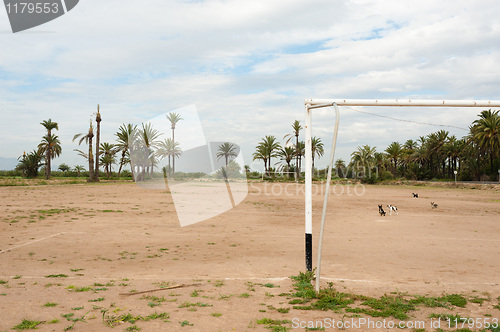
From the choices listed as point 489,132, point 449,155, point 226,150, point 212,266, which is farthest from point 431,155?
point 212,266

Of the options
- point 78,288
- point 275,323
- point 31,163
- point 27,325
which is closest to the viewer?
point 27,325

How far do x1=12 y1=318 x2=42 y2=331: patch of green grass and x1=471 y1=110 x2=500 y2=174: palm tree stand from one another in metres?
53.8

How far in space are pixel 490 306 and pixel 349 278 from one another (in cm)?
250

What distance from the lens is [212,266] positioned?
8164mm

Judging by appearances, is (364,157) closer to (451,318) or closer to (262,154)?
(262,154)

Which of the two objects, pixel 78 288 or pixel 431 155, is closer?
pixel 78 288

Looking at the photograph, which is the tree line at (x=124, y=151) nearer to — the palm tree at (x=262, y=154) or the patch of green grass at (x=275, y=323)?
the palm tree at (x=262, y=154)

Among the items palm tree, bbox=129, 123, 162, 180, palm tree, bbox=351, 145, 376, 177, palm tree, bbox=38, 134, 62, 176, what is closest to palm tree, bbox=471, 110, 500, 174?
palm tree, bbox=351, 145, 376, 177

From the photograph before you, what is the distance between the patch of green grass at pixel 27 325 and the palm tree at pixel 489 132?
177ft

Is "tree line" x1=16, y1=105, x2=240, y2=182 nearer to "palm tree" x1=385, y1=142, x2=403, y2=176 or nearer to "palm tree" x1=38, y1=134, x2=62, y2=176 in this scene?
"palm tree" x1=38, y1=134, x2=62, y2=176

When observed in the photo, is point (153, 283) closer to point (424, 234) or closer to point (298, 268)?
point (298, 268)

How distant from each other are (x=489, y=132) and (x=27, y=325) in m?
57.5

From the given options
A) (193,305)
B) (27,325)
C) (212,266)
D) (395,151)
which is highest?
(395,151)

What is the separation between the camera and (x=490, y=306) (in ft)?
17.4
